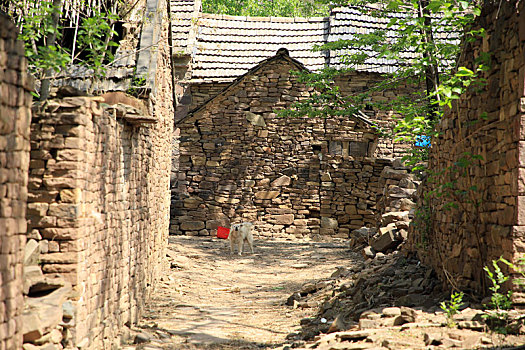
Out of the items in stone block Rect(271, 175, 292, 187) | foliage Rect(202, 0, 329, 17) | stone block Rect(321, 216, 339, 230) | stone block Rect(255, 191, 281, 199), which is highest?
foliage Rect(202, 0, 329, 17)

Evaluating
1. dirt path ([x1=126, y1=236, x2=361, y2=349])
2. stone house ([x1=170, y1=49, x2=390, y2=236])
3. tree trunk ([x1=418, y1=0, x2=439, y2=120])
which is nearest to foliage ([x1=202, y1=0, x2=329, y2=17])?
stone house ([x1=170, y1=49, x2=390, y2=236])

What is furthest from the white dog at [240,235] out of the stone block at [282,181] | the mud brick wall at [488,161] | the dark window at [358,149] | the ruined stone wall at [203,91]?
the mud brick wall at [488,161]

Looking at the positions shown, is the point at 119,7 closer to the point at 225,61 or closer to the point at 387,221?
the point at 387,221

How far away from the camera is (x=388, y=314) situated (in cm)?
641

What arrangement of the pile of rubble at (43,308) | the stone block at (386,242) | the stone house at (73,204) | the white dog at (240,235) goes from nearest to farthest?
the stone house at (73,204) < the pile of rubble at (43,308) < the stone block at (386,242) < the white dog at (240,235)

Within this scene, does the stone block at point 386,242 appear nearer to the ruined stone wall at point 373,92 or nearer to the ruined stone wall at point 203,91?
the ruined stone wall at point 373,92

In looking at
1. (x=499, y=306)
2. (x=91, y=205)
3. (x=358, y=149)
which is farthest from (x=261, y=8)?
(x=499, y=306)

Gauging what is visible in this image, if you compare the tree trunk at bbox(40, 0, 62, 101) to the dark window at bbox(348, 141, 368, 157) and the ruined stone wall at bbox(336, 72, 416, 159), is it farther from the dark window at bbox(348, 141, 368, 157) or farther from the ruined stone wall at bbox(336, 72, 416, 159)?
the ruined stone wall at bbox(336, 72, 416, 159)

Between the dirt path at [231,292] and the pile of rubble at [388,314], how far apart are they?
0.55 m

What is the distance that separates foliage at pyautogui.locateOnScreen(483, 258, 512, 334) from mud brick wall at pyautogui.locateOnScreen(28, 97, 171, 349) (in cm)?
381

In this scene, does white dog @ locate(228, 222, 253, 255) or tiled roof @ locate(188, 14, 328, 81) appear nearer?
white dog @ locate(228, 222, 253, 255)

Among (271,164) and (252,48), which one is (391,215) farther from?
(252,48)

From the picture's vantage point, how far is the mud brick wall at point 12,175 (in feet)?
12.1

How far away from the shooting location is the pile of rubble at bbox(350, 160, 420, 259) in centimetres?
1141
